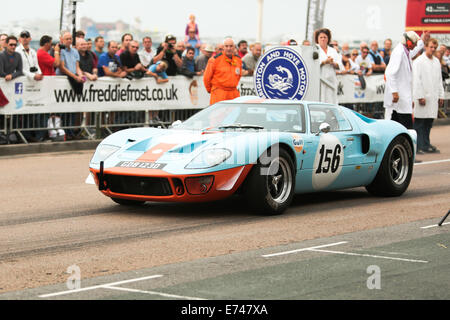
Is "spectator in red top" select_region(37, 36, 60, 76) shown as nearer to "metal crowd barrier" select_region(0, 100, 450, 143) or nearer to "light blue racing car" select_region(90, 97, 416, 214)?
"metal crowd barrier" select_region(0, 100, 450, 143)

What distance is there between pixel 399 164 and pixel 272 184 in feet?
8.43

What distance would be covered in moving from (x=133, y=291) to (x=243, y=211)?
4.01m

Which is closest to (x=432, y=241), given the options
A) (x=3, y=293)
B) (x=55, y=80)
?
(x=3, y=293)

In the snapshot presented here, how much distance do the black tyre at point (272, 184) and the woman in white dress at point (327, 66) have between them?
226 inches

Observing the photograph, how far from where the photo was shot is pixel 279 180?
32.1 feet

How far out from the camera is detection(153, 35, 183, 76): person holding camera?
747 inches

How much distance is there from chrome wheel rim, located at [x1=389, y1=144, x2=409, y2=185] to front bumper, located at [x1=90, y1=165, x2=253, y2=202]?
2.76 m

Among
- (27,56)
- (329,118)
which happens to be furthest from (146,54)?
(329,118)

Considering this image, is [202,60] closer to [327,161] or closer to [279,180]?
[327,161]

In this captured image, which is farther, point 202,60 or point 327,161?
point 202,60

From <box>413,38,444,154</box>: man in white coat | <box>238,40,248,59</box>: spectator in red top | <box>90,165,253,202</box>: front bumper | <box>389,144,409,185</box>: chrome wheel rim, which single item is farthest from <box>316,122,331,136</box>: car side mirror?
<box>238,40,248,59</box>: spectator in red top

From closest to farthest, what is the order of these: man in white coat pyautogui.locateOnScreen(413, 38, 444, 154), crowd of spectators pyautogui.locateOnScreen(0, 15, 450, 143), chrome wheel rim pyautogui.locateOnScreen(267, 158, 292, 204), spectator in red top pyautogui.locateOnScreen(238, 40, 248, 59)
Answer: chrome wheel rim pyautogui.locateOnScreen(267, 158, 292, 204), crowd of spectators pyautogui.locateOnScreen(0, 15, 450, 143), man in white coat pyautogui.locateOnScreen(413, 38, 444, 154), spectator in red top pyautogui.locateOnScreen(238, 40, 248, 59)
